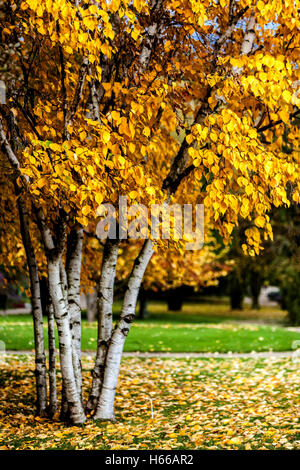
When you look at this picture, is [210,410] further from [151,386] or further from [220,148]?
[220,148]

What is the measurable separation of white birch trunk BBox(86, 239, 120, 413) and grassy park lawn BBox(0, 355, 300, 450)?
1.86 feet

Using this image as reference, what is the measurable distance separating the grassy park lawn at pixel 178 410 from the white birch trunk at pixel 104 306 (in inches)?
22.3

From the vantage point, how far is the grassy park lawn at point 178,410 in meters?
5.80

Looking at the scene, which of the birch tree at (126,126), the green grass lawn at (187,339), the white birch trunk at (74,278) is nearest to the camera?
the birch tree at (126,126)

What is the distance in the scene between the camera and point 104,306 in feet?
22.6

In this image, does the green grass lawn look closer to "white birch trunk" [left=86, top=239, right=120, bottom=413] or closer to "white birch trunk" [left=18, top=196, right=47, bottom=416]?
"white birch trunk" [left=18, top=196, right=47, bottom=416]

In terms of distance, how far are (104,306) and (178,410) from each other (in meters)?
2.09

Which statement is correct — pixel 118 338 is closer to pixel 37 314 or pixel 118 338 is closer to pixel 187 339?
pixel 37 314

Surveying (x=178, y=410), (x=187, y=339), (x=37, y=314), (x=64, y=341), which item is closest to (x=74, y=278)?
(x=37, y=314)

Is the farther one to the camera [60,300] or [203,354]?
[203,354]

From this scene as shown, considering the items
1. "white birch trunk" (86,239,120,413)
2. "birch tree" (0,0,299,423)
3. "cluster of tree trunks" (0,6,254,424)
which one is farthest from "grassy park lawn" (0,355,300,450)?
"birch tree" (0,0,299,423)

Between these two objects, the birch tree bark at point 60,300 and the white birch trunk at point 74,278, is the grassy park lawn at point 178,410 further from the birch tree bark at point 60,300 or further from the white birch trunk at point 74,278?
the white birch trunk at point 74,278

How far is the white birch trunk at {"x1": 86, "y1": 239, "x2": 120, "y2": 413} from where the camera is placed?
6.84 meters

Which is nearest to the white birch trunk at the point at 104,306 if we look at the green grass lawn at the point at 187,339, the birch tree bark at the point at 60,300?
the birch tree bark at the point at 60,300
